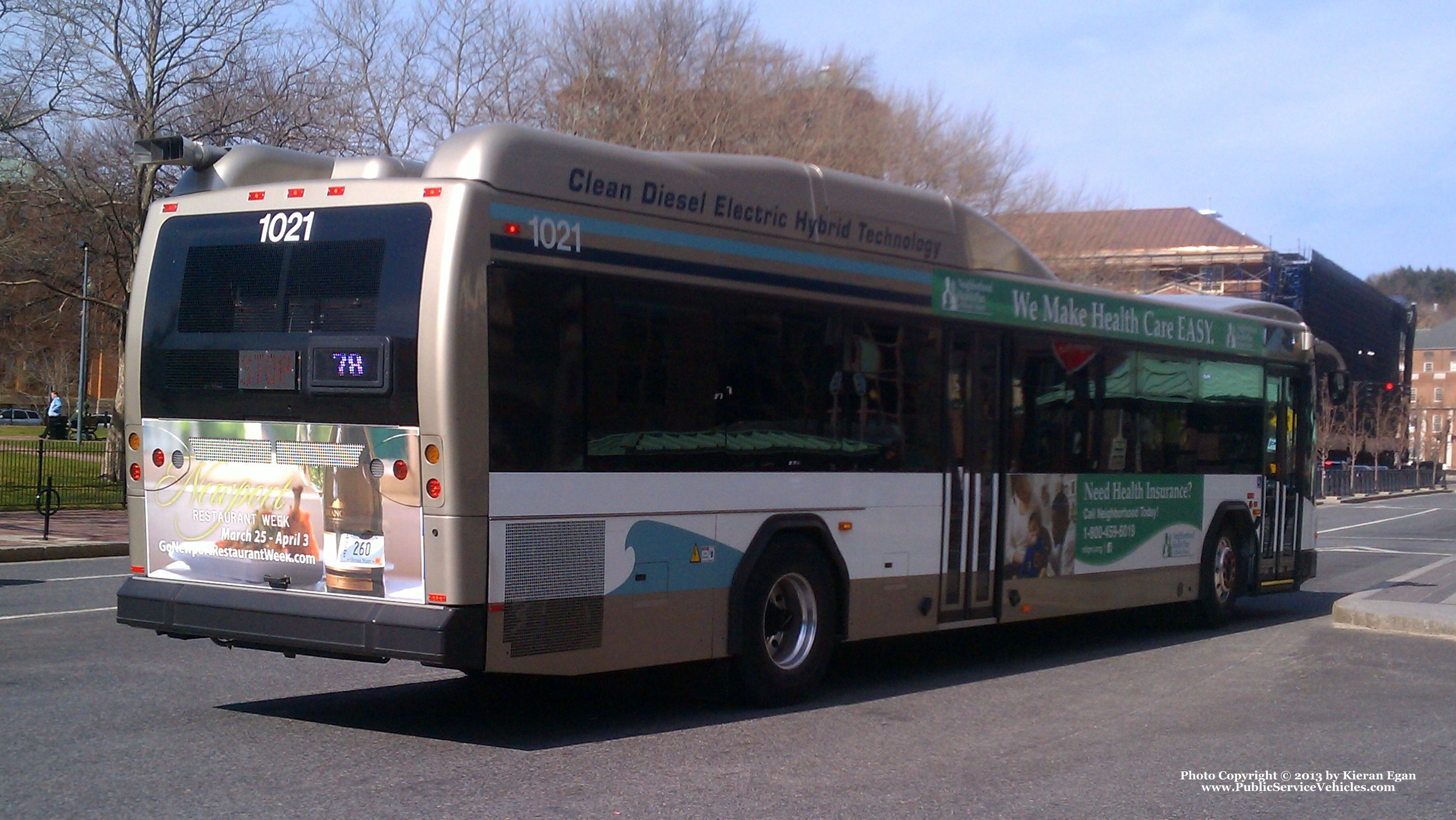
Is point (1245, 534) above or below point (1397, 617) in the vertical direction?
above

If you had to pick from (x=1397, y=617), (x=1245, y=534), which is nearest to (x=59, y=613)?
(x=1245, y=534)

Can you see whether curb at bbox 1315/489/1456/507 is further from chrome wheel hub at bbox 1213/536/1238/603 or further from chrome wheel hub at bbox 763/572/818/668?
chrome wheel hub at bbox 763/572/818/668

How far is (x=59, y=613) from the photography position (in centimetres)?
1235

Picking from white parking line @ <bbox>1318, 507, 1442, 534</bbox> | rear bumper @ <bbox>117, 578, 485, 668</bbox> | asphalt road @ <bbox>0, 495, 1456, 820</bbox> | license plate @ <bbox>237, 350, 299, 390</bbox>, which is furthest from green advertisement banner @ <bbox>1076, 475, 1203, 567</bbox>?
white parking line @ <bbox>1318, 507, 1442, 534</bbox>

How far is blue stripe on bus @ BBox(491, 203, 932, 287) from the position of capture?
7375mm

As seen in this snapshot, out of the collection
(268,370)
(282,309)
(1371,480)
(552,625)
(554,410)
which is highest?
(282,309)

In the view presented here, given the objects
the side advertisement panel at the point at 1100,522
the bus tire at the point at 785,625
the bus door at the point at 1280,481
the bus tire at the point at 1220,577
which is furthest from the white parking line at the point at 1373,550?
the bus tire at the point at 785,625

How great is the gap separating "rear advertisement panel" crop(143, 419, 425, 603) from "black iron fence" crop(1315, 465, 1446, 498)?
53.6m

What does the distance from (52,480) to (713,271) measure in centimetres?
2139

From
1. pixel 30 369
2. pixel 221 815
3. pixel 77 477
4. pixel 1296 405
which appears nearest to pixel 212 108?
pixel 77 477

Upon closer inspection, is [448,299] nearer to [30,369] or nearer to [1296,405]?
[1296,405]

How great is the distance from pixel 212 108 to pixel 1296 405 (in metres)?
20.7

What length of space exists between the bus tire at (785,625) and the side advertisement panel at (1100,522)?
234cm

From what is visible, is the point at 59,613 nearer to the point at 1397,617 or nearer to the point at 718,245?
the point at 718,245
